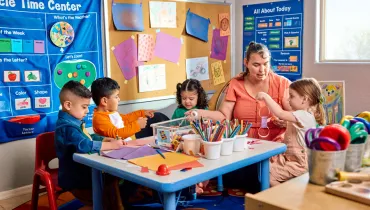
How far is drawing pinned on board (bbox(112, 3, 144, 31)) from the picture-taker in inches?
135

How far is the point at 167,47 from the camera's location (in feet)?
12.6

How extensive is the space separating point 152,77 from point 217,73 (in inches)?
35.9

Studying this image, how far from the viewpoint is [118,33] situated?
3455 millimetres

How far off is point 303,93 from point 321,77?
5.40 ft

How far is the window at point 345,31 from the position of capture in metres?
3.52

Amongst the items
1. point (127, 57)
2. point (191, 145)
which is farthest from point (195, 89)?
point (191, 145)

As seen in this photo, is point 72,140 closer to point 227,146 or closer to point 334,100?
point 227,146

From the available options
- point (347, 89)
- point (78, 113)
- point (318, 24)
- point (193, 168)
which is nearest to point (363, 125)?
point (193, 168)

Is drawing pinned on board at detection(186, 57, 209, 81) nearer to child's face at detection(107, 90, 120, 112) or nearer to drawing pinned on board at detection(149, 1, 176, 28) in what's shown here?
drawing pinned on board at detection(149, 1, 176, 28)

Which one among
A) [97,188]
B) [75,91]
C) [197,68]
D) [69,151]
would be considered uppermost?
[197,68]

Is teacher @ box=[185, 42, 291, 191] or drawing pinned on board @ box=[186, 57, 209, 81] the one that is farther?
drawing pinned on board @ box=[186, 57, 209, 81]

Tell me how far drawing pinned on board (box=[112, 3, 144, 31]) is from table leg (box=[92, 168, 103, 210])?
177 centimetres

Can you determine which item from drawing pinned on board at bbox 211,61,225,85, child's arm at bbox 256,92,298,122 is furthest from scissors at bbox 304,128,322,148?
drawing pinned on board at bbox 211,61,225,85

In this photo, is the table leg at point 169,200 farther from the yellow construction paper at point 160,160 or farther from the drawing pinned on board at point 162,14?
the drawing pinned on board at point 162,14
